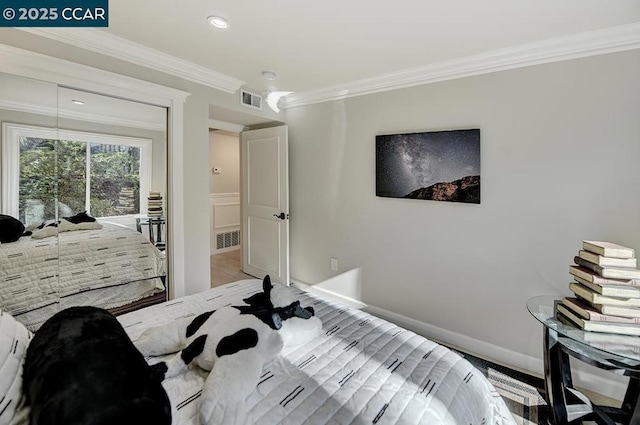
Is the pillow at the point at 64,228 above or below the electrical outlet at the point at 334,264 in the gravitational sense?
above

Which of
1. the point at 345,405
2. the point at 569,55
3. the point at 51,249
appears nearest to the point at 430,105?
the point at 569,55

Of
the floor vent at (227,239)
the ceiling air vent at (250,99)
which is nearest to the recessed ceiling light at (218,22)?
the ceiling air vent at (250,99)

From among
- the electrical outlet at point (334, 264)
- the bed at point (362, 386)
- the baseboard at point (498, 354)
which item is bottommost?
the baseboard at point (498, 354)

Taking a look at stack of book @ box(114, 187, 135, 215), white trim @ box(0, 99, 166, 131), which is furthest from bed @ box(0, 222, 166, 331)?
white trim @ box(0, 99, 166, 131)

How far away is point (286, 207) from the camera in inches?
137

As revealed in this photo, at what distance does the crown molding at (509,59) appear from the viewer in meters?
1.82

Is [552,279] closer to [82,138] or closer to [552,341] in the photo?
[552,341]

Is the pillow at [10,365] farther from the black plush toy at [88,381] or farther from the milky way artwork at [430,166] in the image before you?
the milky way artwork at [430,166]

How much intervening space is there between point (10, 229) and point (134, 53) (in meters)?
1.46

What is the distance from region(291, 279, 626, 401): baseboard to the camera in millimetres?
1916

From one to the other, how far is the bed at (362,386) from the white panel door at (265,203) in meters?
2.10

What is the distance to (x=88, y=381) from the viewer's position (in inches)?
30.3

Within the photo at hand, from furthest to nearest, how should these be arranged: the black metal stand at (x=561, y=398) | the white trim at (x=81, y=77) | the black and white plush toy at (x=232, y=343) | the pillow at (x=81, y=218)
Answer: the pillow at (x=81, y=218), the white trim at (x=81, y=77), the black metal stand at (x=561, y=398), the black and white plush toy at (x=232, y=343)

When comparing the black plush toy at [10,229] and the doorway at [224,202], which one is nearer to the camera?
the black plush toy at [10,229]
